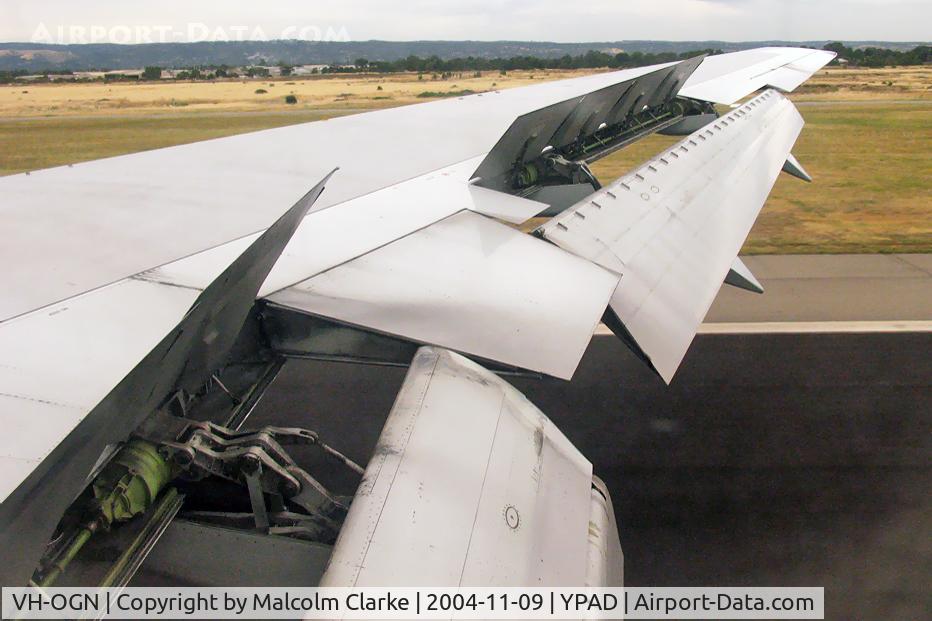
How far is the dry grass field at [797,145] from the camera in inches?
484

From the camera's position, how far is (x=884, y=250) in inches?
423

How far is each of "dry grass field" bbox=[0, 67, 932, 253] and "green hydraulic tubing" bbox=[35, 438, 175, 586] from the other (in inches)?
415

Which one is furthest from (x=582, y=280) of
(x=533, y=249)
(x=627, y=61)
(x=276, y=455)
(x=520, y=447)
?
(x=627, y=61)

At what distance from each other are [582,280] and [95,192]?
306 cm

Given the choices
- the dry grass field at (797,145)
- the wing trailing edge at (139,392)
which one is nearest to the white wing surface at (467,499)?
the wing trailing edge at (139,392)

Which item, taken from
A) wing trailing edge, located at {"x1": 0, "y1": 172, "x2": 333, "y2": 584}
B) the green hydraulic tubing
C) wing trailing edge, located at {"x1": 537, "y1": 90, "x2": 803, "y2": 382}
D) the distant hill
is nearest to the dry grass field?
the distant hill

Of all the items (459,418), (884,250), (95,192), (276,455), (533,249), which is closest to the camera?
(459,418)

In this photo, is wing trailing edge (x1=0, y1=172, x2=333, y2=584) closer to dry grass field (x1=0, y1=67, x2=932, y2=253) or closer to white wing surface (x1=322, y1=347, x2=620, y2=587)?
white wing surface (x1=322, y1=347, x2=620, y2=587)

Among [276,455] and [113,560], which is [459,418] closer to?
[276,455]

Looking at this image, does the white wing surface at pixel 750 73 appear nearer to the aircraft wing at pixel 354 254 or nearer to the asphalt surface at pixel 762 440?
the asphalt surface at pixel 762 440

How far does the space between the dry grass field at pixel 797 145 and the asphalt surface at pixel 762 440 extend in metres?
4.00

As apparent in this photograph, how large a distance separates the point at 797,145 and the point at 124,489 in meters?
19.8

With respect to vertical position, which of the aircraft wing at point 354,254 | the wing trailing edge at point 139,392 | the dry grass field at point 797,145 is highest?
the wing trailing edge at point 139,392

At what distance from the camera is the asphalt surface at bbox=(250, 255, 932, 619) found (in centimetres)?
436
